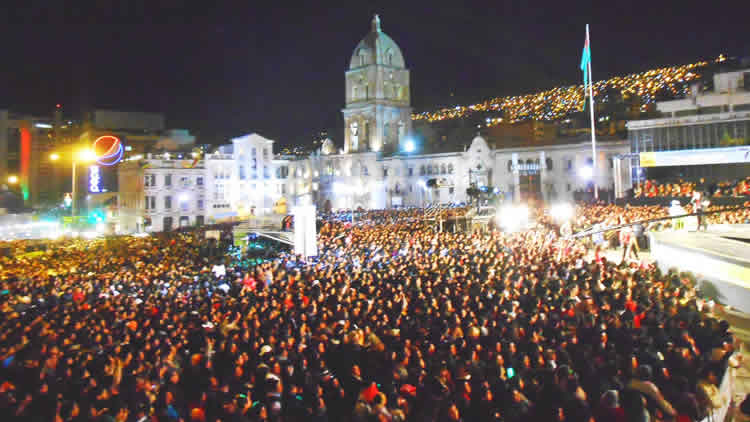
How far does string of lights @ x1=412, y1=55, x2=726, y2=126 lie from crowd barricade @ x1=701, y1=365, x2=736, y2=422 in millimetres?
55735

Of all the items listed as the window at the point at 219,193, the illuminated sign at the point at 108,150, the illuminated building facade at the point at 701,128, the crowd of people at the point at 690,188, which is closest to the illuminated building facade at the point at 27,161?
the window at the point at 219,193

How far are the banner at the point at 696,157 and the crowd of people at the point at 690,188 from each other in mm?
1412

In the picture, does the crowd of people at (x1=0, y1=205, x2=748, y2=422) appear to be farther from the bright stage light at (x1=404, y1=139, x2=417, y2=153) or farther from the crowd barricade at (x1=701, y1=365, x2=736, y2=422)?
the bright stage light at (x1=404, y1=139, x2=417, y2=153)

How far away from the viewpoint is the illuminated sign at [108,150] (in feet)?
131

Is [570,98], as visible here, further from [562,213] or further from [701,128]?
[562,213]

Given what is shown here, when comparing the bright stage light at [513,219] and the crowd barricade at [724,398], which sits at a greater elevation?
the bright stage light at [513,219]

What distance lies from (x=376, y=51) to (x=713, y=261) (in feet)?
204

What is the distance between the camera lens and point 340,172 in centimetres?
7031

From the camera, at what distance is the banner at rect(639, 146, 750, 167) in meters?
37.0

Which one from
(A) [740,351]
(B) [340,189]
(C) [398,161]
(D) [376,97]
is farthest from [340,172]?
(A) [740,351]

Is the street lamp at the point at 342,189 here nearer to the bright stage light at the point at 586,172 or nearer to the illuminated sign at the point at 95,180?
the bright stage light at the point at 586,172

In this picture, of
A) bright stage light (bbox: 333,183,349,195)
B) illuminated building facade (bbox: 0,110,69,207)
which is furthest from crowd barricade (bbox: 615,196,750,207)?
illuminated building facade (bbox: 0,110,69,207)

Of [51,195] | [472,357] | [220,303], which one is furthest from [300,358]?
[51,195]

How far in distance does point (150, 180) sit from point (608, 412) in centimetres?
6515
